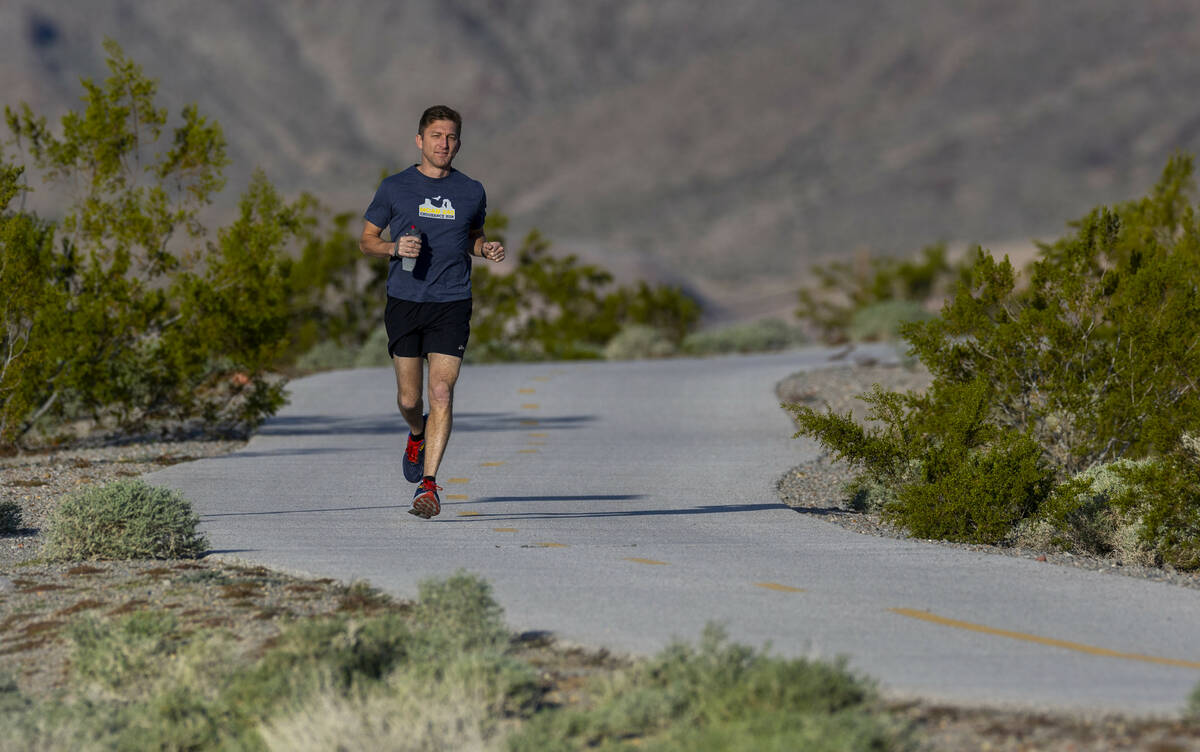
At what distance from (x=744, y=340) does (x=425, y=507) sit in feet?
74.3

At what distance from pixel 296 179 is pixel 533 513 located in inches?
4426

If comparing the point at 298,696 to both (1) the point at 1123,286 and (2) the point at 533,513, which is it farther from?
(1) the point at 1123,286

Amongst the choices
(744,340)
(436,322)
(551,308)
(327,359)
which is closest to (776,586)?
(436,322)

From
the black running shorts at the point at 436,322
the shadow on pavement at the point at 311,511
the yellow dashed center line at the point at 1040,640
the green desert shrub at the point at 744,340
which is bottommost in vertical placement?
the yellow dashed center line at the point at 1040,640

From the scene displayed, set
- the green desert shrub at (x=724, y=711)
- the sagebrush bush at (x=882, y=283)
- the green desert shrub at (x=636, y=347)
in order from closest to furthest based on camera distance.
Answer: the green desert shrub at (x=724, y=711), the green desert shrub at (x=636, y=347), the sagebrush bush at (x=882, y=283)

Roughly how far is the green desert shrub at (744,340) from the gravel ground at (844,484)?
31.8 feet

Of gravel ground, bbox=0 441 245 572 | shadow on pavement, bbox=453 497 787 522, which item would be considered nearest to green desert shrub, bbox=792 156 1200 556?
shadow on pavement, bbox=453 497 787 522

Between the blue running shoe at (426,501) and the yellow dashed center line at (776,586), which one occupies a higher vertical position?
the blue running shoe at (426,501)

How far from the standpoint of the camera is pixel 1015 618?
19.9 feet

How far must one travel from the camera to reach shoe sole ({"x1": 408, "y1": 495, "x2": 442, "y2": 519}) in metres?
8.66

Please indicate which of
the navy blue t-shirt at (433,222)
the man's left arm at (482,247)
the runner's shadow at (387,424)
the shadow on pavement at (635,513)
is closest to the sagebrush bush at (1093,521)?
the shadow on pavement at (635,513)

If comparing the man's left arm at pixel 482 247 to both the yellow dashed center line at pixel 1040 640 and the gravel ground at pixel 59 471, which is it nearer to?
the gravel ground at pixel 59 471

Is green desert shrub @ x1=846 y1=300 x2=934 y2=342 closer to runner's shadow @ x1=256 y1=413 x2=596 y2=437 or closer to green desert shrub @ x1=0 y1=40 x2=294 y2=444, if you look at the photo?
runner's shadow @ x1=256 y1=413 x2=596 y2=437

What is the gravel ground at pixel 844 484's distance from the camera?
783 centimetres
